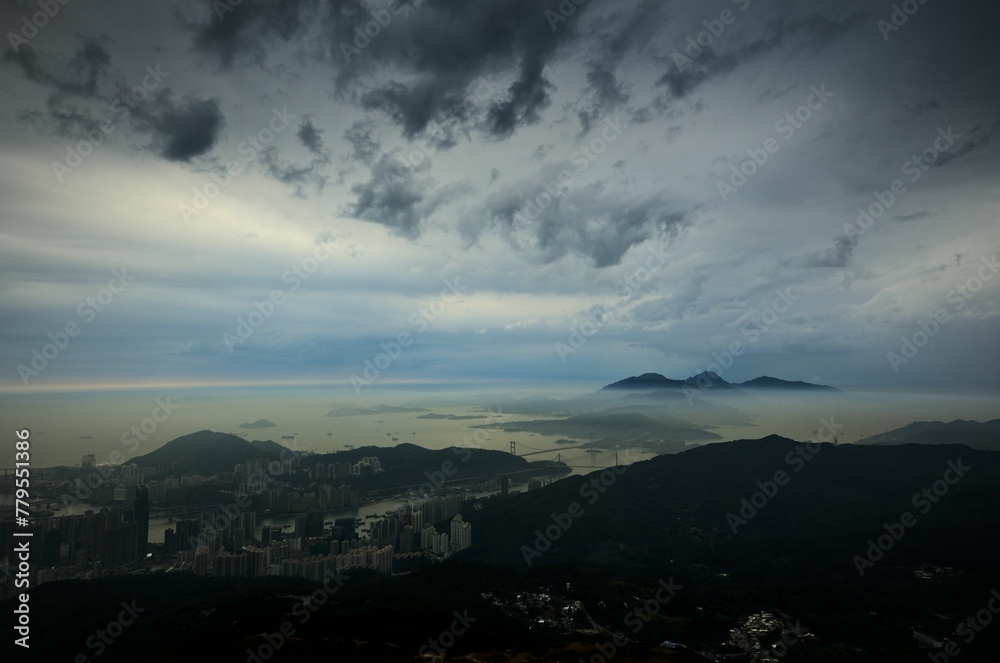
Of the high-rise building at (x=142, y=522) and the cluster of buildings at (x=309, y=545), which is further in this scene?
the high-rise building at (x=142, y=522)

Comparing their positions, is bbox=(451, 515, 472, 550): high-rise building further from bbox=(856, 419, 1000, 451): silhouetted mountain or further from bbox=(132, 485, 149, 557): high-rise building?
bbox=(856, 419, 1000, 451): silhouetted mountain

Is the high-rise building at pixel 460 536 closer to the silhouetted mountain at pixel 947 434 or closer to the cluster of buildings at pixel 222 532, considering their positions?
the cluster of buildings at pixel 222 532

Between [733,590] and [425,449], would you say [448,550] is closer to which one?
[733,590]

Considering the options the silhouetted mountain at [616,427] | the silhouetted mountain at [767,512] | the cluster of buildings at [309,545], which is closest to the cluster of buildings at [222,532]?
the cluster of buildings at [309,545]

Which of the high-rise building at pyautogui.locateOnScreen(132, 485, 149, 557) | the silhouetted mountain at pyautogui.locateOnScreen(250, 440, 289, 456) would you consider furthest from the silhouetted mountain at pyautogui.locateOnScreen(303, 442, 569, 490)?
the high-rise building at pyautogui.locateOnScreen(132, 485, 149, 557)

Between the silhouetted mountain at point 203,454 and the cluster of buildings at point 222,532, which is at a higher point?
the silhouetted mountain at point 203,454

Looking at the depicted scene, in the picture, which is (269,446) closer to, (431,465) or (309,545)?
(431,465)
